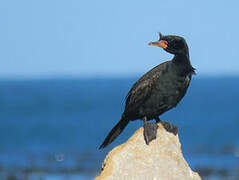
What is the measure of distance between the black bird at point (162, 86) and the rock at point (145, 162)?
0.36 metres

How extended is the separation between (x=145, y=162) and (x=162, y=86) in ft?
4.51

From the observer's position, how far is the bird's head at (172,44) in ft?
30.9

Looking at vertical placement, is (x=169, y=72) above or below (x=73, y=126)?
below

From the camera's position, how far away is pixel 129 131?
56156 millimetres

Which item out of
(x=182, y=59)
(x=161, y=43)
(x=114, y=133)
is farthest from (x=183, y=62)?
(x=114, y=133)

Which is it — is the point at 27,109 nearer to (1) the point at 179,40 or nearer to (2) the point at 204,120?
(2) the point at 204,120

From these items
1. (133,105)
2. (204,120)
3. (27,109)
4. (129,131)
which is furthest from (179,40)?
(27,109)

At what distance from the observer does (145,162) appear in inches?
345

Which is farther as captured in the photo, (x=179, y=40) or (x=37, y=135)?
(x=37, y=135)

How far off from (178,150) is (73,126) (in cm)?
5961

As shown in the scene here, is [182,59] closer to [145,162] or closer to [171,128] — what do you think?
[171,128]

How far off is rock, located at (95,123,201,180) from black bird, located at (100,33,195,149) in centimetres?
36

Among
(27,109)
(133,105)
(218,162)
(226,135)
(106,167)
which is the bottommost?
(106,167)

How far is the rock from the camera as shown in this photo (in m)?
8.64
